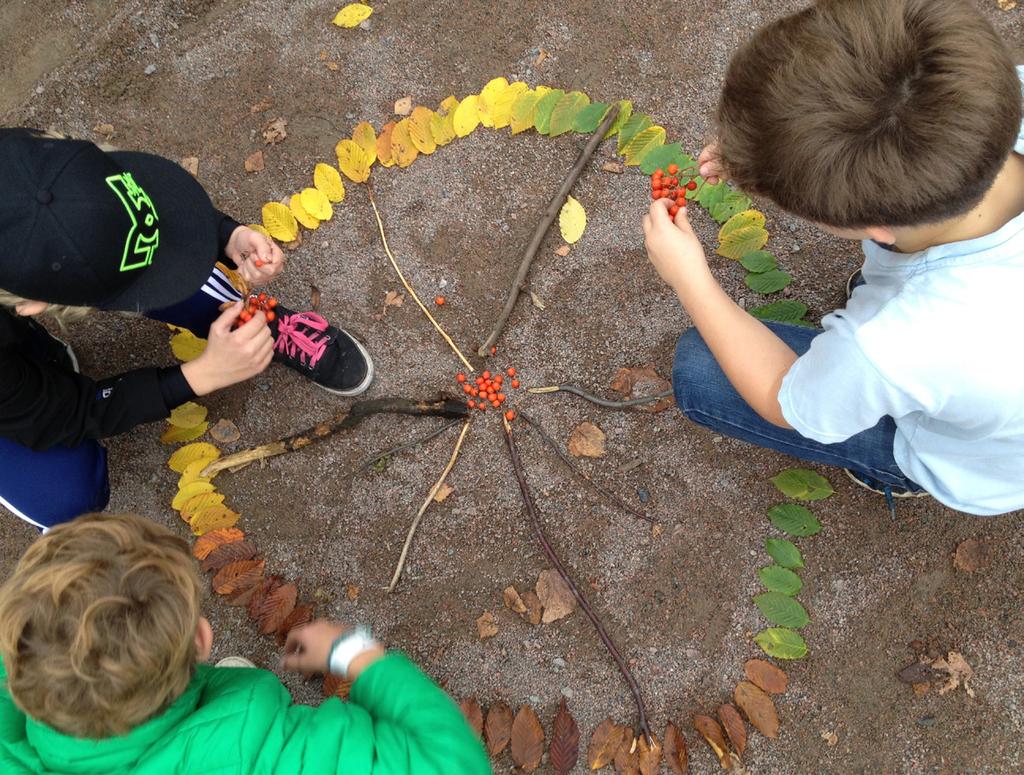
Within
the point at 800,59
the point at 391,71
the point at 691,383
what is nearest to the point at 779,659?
the point at 691,383

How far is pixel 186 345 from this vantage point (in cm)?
270

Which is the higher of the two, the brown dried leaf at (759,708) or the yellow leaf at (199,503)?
the yellow leaf at (199,503)

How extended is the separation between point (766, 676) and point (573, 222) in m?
1.78

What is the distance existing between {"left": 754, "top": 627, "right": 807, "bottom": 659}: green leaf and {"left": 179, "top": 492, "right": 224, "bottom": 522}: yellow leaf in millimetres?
2008

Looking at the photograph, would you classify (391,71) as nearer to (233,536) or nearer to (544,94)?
(544,94)

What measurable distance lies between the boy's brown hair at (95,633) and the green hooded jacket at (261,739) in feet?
0.30

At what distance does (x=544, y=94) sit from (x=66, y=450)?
86.0 inches

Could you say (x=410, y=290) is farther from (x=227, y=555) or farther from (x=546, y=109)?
(x=227, y=555)

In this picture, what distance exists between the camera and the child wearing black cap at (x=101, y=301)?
172 cm

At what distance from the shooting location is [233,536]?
2.58 meters

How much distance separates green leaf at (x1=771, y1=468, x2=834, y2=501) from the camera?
2.51 m

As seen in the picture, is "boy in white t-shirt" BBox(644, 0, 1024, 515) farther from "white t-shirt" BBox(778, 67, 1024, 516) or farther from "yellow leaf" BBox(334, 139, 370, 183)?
"yellow leaf" BBox(334, 139, 370, 183)

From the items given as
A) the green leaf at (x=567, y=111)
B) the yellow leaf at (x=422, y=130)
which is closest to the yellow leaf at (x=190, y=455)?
the yellow leaf at (x=422, y=130)

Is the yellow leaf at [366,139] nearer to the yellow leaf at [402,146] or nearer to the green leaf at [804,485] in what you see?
the yellow leaf at [402,146]
